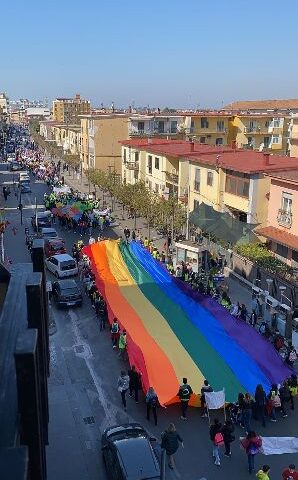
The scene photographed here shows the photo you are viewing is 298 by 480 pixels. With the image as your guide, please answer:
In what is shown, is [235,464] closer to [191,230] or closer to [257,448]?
[257,448]

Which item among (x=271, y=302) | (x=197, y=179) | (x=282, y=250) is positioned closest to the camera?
(x=271, y=302)

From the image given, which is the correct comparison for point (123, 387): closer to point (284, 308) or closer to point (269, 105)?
point (284, 308)

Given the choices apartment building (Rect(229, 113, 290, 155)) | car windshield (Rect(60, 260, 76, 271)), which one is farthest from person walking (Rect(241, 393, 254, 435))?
apartment building (Rect(229, 113, 290, 155))

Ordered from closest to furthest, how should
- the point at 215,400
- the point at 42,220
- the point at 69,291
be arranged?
the point at 215,400 → the point at 69,291 → the point at 42,220

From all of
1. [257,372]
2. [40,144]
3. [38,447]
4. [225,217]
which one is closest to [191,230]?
[225,217]

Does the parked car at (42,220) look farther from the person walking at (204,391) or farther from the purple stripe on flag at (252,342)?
the person walking at (204,391)

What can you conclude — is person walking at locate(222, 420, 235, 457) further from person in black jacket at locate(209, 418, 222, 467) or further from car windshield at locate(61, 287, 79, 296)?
car windshield at locate(61, 287, 79, 296)

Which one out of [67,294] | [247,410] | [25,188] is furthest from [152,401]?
[25,188]
